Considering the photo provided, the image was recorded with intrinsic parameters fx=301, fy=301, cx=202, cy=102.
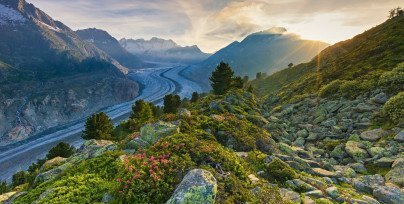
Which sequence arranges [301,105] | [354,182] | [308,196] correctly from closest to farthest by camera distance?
[308,196] → [354,182] → [301,105]

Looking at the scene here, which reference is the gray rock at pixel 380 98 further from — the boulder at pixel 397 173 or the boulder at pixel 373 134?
the boulder at pixel 397 173

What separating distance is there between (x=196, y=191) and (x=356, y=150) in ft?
59.7

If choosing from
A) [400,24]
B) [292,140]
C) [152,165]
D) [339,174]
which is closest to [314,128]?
[292,140]

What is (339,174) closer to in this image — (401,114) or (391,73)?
(401,114)

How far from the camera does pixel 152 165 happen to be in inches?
513

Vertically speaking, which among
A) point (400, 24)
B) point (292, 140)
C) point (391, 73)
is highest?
point (400, 24)

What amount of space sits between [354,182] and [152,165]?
12.3 metres

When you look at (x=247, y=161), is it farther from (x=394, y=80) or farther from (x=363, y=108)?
(x=394, y=80)

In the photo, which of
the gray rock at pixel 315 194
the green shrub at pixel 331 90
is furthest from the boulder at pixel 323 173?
the green shrub at pixel 331 90

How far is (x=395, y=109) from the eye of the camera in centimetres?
2820

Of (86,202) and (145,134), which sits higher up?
(145,134)

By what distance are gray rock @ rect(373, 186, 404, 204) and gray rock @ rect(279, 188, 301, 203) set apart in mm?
5055

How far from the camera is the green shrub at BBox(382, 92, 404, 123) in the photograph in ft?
89.8

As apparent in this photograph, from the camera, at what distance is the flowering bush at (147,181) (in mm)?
11742
